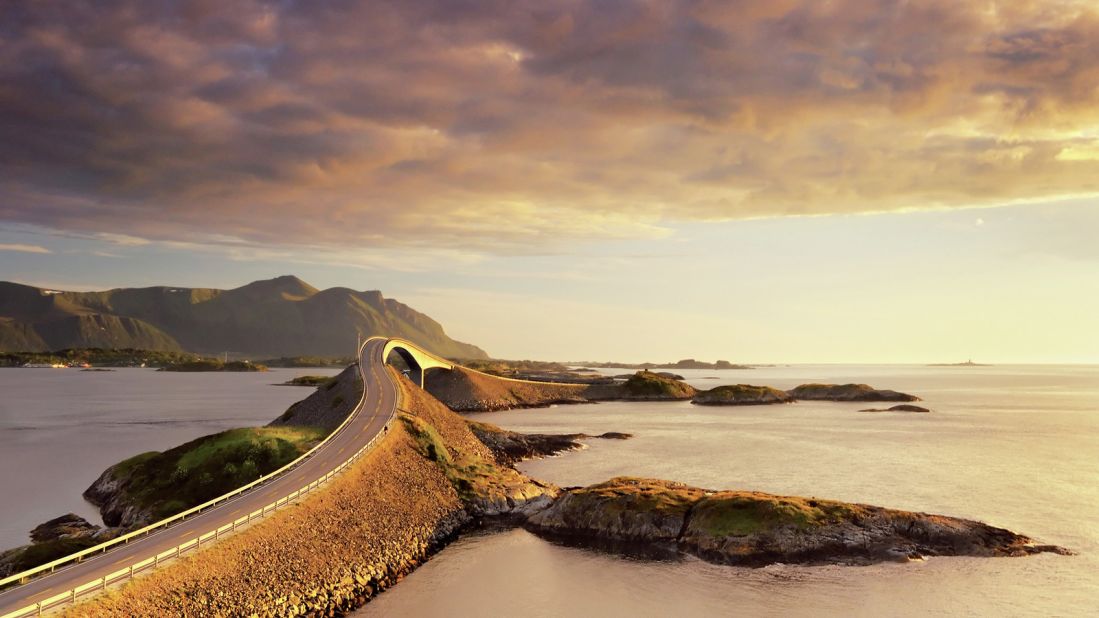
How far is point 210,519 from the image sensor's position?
149 ft

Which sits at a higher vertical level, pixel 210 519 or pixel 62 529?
pixel 210 519

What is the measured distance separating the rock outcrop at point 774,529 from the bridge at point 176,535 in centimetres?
2104

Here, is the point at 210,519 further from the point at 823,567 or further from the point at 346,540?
the point at 823,567

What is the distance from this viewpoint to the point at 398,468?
69562 mm

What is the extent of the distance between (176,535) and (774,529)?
41.9 metres

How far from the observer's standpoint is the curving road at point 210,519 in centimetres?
3262

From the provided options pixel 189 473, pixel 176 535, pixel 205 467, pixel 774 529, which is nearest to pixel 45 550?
pixel 176 535

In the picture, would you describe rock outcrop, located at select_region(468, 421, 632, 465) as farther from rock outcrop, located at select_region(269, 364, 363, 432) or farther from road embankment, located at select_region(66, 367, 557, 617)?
road embankment, located at select_region(66, 367, 557, 617)

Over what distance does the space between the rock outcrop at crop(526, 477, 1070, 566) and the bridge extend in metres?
21.0

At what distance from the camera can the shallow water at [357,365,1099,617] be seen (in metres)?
43.7

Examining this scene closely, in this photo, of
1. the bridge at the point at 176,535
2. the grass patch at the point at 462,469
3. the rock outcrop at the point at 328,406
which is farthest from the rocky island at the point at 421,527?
the rock outcrop at the point at 328,406

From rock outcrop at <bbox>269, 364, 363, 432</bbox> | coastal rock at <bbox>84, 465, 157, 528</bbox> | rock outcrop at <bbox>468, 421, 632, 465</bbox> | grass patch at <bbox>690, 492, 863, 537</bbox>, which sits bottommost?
coastal rock at <bbox>84, 465, 157, 528</bbox>

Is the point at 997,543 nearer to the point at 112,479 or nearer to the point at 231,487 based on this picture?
the point at 231,487

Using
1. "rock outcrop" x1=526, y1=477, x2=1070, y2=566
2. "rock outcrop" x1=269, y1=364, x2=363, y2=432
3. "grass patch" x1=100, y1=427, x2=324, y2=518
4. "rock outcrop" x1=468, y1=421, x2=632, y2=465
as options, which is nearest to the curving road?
"grass patch" x1=100, y1=427, x2=324, y2=518
